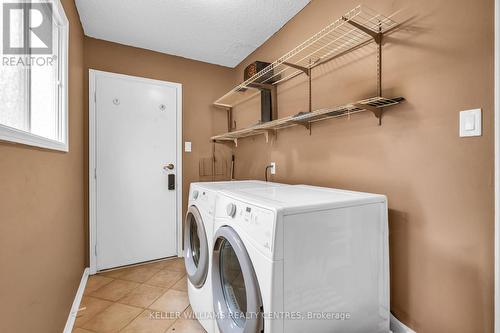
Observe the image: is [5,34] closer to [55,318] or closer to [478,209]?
[55,318]

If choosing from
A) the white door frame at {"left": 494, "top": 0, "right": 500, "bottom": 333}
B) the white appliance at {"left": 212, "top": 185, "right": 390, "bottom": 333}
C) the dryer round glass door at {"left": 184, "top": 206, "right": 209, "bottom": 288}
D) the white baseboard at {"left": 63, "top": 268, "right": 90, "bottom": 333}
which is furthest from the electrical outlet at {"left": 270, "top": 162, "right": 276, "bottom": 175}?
the white baseboard at {"left": 63, "top": 268, "right": 90, "bottom": 333}

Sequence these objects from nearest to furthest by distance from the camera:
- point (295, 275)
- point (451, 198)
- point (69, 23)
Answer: point (295, 275) < point (451, 198) < point (69, 23)

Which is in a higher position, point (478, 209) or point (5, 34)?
point (5, 34)

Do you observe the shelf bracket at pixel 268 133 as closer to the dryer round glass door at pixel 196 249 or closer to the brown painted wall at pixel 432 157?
the brown painted wall at pixel 432 157

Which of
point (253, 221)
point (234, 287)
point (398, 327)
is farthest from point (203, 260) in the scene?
point (398, 327)

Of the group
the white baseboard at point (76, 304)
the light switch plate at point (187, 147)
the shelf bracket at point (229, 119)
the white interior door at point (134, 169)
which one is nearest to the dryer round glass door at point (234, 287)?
the white baseboard at point (76, 304)

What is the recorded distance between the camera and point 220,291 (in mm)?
1397

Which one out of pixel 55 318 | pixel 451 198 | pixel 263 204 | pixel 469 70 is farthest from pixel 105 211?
pixel 469 70

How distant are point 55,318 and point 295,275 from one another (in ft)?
4.43

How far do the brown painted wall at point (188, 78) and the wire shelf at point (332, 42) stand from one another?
93 centimetres

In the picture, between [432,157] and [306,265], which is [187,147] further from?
[432,157]

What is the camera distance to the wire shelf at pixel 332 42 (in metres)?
1.39

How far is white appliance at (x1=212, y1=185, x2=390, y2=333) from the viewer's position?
963mm

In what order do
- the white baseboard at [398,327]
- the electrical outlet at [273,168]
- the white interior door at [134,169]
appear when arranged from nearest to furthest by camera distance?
the white baseboard at [398,327] → the electrical outlet at [273,168] → the white interior door at [134,169]
